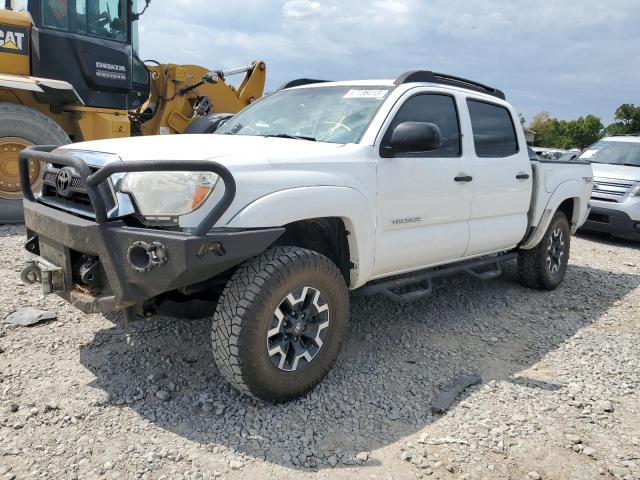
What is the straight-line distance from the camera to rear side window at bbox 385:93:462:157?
3.92 metres

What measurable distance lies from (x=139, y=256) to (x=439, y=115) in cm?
262

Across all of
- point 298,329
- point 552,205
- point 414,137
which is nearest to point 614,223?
point 552,205

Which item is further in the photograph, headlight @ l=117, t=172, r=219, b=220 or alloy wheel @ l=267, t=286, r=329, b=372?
alloy wheel @ l=267, t=286, r=329, b=372

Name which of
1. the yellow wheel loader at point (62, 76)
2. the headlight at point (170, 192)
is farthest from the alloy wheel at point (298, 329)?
the yellow wheel loader at point (62, 76)

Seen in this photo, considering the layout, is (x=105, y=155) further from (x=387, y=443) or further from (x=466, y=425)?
(x=466, y=425)

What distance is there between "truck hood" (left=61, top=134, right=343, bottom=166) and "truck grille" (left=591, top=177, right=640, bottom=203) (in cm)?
718

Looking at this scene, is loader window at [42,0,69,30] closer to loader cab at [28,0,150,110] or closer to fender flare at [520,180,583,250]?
loader cab at [28,0,150,110]

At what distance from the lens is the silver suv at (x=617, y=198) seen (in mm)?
8688

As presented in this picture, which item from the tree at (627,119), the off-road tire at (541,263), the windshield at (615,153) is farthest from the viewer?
the tree at (627,119)

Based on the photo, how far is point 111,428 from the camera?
281cm

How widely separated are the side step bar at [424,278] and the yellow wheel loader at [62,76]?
3.78 meters

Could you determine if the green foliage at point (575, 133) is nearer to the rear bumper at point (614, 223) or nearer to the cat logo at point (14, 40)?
the rear bumper at point (614, 223)

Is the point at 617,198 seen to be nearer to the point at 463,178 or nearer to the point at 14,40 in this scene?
the point at 463,178

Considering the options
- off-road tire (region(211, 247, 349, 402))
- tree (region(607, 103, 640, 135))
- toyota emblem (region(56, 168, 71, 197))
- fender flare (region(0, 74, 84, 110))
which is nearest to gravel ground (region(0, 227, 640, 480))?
off-road tire (region(211, 247, 349, 402))
